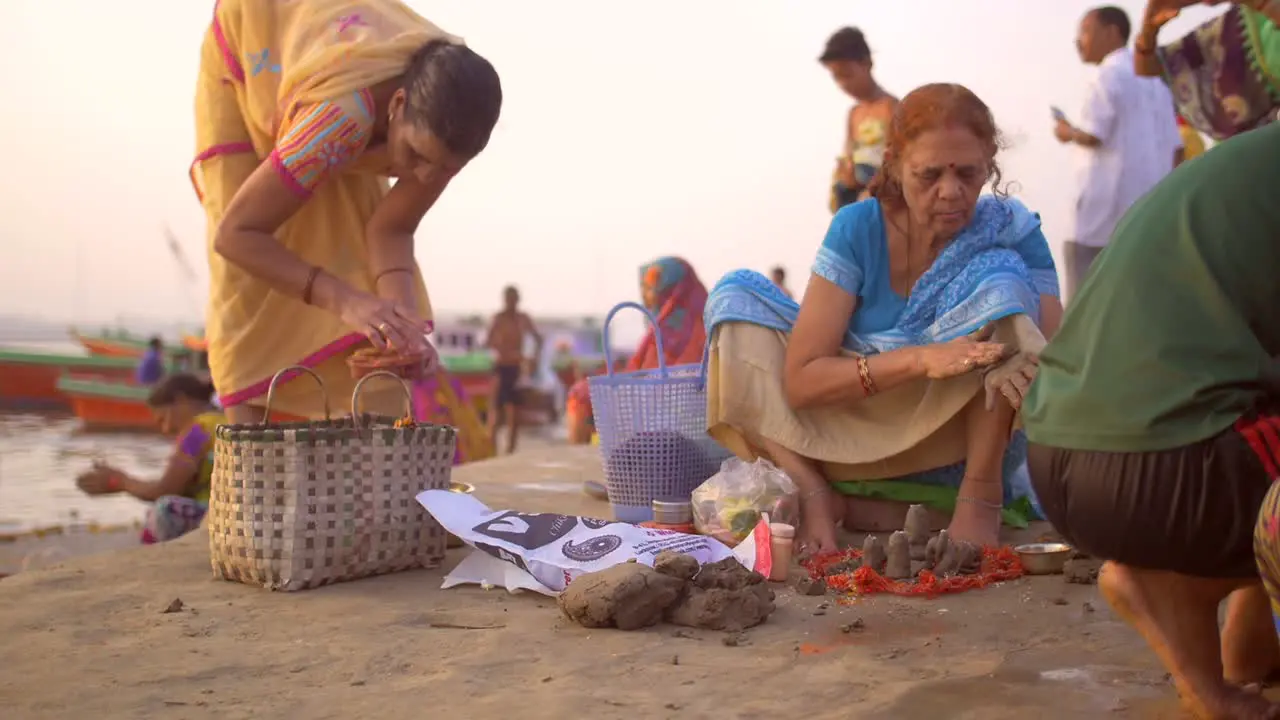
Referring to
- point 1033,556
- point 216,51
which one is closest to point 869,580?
point 1033,556

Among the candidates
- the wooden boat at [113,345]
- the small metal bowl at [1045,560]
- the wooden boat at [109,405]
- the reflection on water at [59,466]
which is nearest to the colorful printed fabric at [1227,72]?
the small metal bowl at [1045,560]

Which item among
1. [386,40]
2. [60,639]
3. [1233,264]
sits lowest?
[60,639]

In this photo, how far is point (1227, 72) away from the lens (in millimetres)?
3182

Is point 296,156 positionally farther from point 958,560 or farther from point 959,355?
point 958,560

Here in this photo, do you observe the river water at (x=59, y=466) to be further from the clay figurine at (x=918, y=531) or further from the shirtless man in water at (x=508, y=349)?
the clay figurine at (x=918, y=531)

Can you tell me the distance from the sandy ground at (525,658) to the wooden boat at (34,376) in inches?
628

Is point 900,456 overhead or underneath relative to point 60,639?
overhead

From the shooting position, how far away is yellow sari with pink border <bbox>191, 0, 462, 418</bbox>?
2828mm

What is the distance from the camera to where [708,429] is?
3365 millimetres

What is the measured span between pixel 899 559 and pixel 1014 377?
515 millimetres

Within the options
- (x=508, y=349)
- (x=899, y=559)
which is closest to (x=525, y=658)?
(x=899, y=559)

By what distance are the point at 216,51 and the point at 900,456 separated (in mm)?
2343

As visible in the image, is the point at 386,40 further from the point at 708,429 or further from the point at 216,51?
the point at 708,429

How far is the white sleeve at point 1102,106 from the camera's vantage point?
4996 mm
